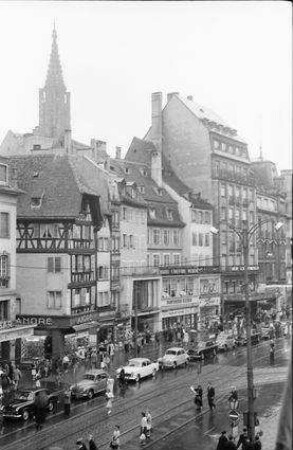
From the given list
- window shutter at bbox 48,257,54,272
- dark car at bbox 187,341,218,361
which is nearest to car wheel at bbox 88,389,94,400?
dark car at bbox 187,341,218,361

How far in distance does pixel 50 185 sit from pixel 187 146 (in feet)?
94.8

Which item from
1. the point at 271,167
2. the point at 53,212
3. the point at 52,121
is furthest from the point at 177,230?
the point at 52,121

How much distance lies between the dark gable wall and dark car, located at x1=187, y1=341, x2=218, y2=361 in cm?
2936

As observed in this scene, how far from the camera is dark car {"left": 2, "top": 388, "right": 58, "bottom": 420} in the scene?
1124 inches

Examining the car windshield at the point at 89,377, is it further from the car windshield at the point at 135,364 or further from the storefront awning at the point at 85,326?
Result: the storefront awning at the point at 85,326

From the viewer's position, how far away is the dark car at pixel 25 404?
93.7ft

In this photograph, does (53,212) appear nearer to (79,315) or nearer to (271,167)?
(79,315)

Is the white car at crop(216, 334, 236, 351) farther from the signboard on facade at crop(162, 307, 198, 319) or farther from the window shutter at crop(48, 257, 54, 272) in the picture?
the window shutter at crop(48, 257, 54, 272)

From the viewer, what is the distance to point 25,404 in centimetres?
2900

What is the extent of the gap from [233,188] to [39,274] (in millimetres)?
34938

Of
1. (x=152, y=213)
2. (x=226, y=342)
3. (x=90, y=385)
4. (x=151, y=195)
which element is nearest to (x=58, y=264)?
(x=226, y=342)

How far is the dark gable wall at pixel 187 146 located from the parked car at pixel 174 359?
33.4 meters

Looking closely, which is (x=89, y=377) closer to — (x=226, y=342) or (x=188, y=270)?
(x=226, y=342)

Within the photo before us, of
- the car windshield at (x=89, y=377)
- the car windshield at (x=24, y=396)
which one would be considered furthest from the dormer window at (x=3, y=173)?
the car windshield at (x=24, y=396)
